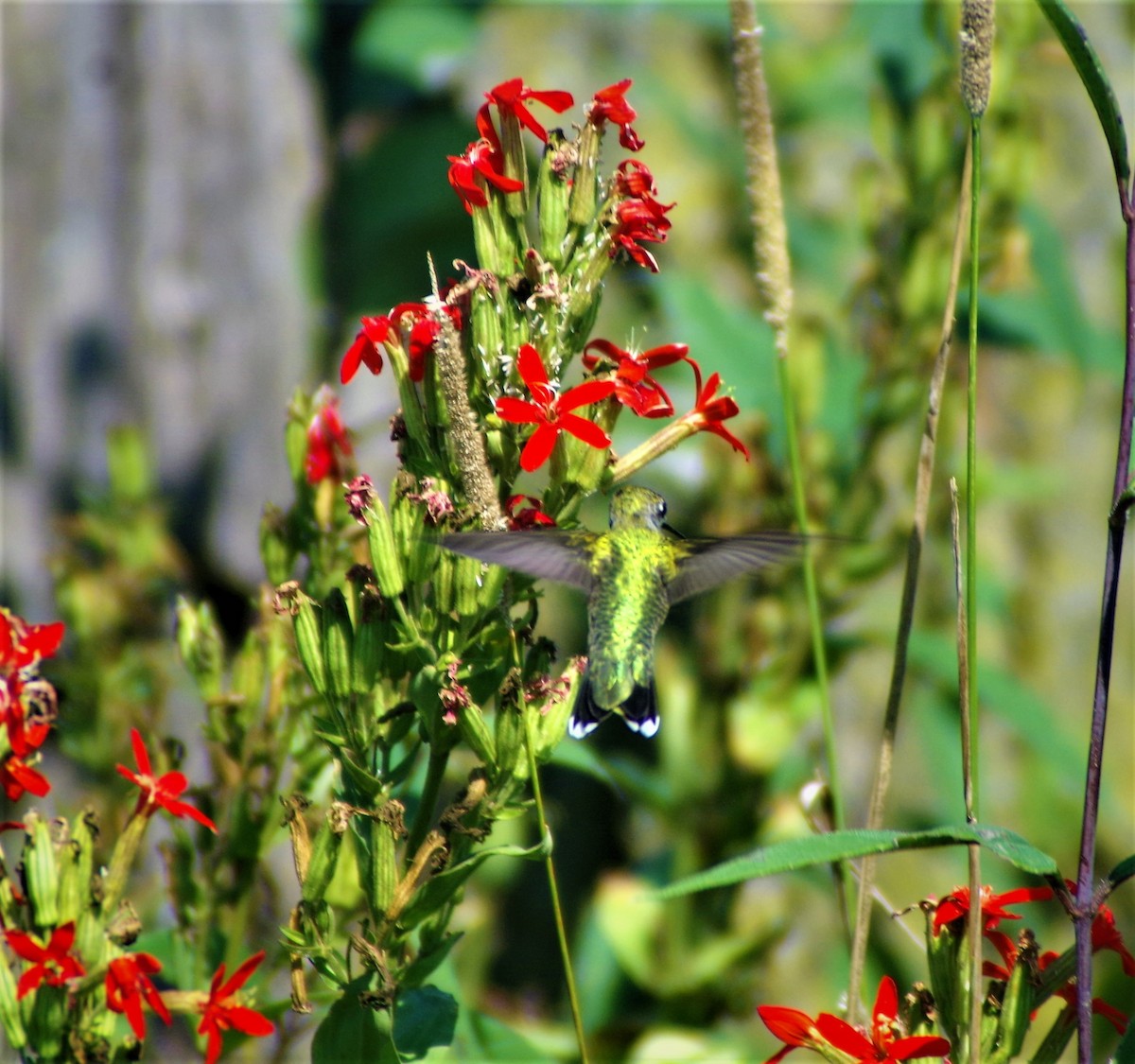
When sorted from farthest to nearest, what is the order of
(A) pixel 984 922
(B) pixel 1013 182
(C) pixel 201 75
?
(C) pixel 201 75 < (B) pixel 1013 182 < (A) pixel 984 922

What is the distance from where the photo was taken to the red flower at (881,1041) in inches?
26.7

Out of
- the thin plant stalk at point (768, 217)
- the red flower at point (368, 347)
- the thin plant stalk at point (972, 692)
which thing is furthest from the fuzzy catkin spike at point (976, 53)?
the red flower at point (368, 347)

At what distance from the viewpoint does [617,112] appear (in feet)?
2.75

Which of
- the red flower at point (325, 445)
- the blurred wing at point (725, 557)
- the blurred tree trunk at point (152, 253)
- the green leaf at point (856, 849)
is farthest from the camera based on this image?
the blurred tree trunk at point (152, 253)

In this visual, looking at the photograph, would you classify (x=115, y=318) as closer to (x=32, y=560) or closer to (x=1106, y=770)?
(x=32, y=560)

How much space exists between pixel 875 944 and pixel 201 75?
201 cm

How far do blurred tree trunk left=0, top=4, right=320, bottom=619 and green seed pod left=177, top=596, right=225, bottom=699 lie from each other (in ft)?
4.33

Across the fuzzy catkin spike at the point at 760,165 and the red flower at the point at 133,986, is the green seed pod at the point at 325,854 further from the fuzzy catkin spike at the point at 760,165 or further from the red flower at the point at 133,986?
the fuzzy catkin spike at the point at 760,165

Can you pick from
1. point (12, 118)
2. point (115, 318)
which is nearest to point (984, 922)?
point (115, 318)

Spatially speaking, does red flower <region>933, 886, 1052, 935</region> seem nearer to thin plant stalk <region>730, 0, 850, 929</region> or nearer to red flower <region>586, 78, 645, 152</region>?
thin plant stalk <region>730, 0, 850, 929</region>

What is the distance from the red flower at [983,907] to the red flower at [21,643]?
0.60 metres

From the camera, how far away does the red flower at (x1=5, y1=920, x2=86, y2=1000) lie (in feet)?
2.44

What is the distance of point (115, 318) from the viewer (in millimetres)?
2480

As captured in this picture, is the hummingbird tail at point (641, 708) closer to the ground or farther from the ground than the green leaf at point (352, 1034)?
farther from the ground
